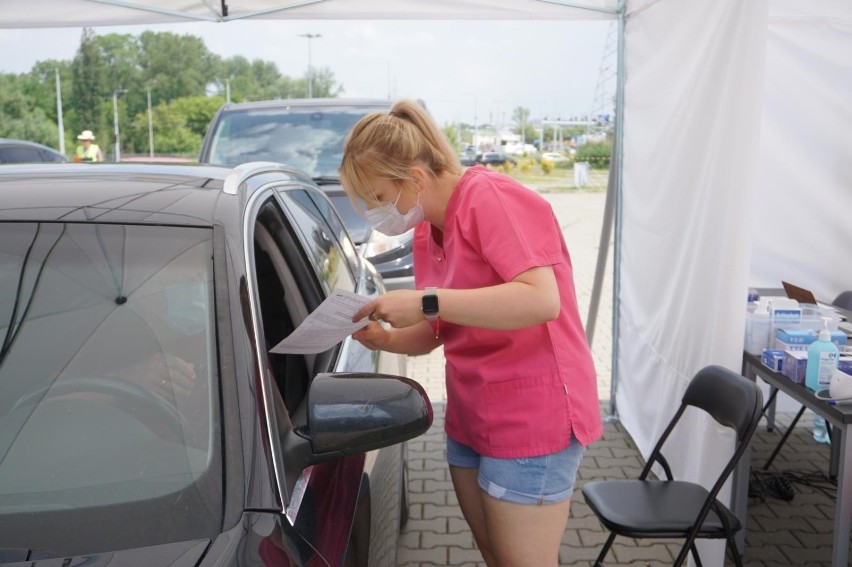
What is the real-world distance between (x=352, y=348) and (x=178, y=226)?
83 cm

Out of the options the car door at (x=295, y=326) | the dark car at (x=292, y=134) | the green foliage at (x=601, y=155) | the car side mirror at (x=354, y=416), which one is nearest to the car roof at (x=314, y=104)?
the dark car at (x=292, y=134)

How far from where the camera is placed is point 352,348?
2.47 meters

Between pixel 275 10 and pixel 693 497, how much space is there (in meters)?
3.49

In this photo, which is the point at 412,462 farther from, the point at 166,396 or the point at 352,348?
the point at 166,396

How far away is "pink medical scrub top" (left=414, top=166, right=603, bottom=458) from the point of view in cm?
180

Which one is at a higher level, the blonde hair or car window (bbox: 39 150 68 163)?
the blonde hair

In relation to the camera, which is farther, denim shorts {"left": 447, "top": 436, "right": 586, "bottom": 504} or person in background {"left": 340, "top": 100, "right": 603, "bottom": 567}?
denim shorts {"left": 447, "top": 436, "right": 586, "bottom": 504}

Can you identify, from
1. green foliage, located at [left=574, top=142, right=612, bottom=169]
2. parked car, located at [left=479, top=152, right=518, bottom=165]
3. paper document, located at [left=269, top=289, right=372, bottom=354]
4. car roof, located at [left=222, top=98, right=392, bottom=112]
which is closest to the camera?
paper document, located at [left=269, top=289, right=372, bottom=354]

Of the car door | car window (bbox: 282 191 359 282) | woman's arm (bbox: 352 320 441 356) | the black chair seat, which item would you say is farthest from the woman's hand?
the black chair seat

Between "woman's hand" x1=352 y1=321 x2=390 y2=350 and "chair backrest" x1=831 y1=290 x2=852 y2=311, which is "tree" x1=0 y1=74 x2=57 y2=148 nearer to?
"chair backrest" x1=831 y1=290 x2=852 y2=311

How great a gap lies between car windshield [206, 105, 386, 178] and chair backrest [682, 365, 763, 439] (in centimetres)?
496

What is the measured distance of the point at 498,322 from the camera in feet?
5.74

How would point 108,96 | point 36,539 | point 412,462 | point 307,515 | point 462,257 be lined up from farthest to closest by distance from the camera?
point 108,96 → point 412,462 → point 462,257 → point 307,515 → point 36,539

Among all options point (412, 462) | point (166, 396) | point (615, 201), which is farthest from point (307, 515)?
point (615, 201)
